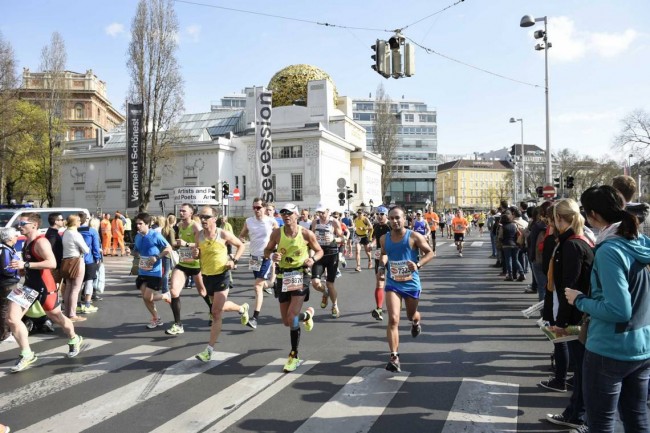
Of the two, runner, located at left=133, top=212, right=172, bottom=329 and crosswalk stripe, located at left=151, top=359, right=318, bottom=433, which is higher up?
runner, located at left=133, top=212, right=172, bottom=329

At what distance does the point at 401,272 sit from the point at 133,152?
30.8 metres

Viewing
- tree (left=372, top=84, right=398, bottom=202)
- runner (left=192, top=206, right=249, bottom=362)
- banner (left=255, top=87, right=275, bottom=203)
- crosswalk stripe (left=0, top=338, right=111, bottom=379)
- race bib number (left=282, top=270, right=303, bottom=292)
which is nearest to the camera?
race bib number (left=282, top=270, right=303, bottom=292)

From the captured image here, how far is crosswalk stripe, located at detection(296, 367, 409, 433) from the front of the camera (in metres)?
4.20

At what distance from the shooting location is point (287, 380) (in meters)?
5.44

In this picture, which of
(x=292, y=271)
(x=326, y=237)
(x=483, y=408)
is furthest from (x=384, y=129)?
(x=483, y=408)

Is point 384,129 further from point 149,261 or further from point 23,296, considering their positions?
point 23,296

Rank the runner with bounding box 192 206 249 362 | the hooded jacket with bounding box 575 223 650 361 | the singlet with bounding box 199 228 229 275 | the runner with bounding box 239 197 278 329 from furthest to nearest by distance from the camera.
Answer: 1. the runner with bounding box 239 197 278 329
2. the singlet with bounding box 199 228 229 275
3. the runner with bounding box 192 206 249 362
4. the hooded jacket with bounding box 575 223 650 361

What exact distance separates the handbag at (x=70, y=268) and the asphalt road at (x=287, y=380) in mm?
959

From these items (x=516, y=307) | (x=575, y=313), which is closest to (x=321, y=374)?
(x=575, y=313)

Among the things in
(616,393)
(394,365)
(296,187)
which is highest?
(296,187)

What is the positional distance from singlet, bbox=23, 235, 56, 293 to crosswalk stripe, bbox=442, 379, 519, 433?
5157 mm

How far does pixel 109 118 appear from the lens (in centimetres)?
9000

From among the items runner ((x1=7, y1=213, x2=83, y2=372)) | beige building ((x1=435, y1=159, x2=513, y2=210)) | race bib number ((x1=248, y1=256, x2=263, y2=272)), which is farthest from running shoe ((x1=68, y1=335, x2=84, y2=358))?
beige building ((x1=435, y1=159, x2=513, y2=210))

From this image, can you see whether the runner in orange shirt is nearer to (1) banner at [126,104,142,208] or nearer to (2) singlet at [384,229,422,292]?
(2) singlet at [384,229,422,292]
